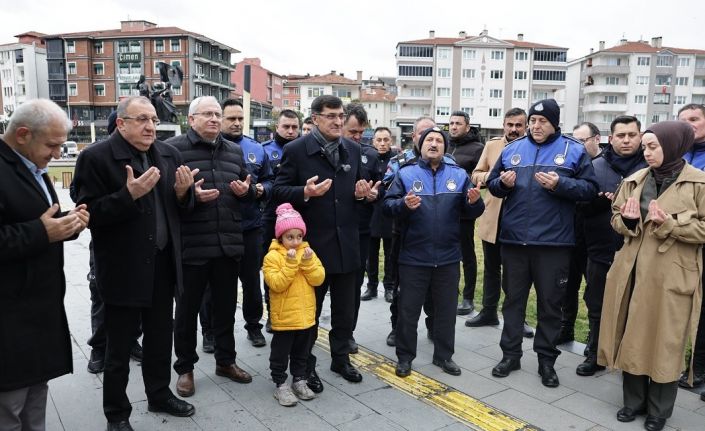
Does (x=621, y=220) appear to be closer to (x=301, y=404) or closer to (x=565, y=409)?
(x=565, y=409)

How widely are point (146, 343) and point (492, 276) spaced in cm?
404

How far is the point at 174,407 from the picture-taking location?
387 cm

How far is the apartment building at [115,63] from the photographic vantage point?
218ft

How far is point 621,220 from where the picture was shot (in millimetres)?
4012

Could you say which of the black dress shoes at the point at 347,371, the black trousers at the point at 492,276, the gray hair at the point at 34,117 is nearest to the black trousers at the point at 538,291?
the black trousers at the point at 492,276

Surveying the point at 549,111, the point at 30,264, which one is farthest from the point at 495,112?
the point at 30,264

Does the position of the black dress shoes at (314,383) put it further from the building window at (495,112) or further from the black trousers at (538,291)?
the building window at (495,112)

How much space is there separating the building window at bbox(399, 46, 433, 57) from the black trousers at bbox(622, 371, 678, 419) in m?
72.3

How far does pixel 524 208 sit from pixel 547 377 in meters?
1.49

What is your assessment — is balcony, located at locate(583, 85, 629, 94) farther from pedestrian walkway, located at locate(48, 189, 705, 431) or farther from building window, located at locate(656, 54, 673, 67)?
pedestrian walkway, located at locate(48, 189, 705, 431)

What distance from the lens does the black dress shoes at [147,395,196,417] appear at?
12.7ft

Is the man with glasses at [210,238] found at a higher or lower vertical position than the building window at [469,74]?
lower

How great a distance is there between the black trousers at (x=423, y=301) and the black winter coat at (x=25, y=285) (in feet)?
9.36

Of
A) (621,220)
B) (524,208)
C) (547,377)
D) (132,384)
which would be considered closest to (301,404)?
(132,384)
